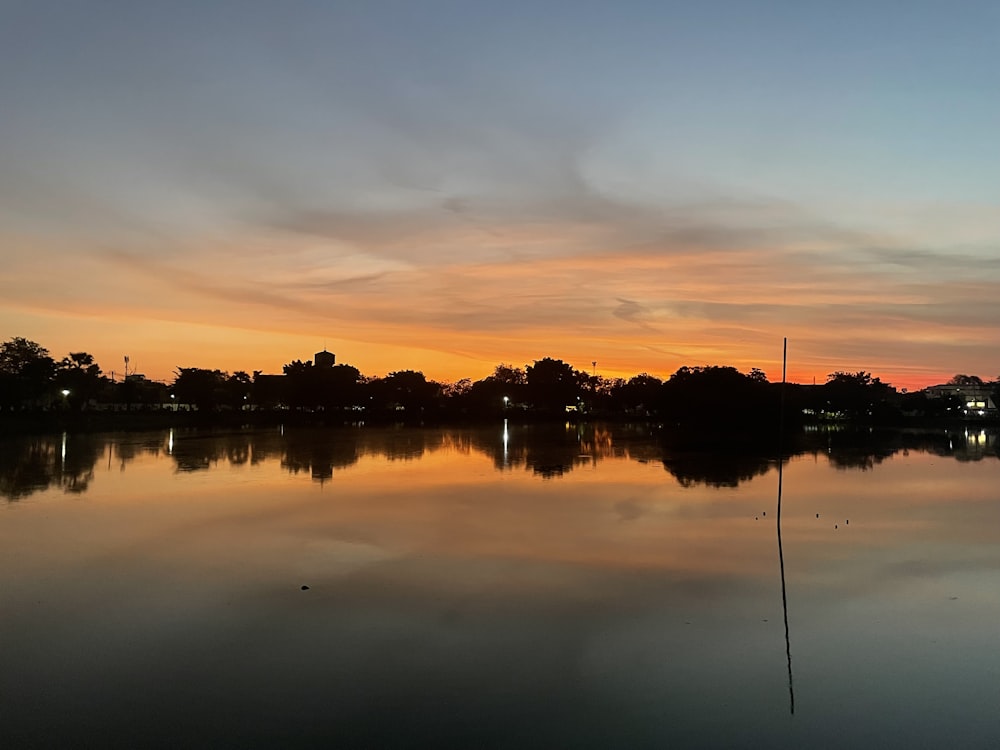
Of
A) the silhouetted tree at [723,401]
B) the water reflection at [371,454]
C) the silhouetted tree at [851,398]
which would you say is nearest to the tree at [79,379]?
the water reflection at [371,454]

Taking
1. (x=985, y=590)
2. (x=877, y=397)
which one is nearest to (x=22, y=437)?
(x=985, y=590)

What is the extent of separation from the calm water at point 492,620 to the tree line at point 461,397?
130 ft

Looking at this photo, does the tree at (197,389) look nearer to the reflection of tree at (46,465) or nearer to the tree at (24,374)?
the tree at (24,374)

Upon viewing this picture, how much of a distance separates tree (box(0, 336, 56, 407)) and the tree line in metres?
0.11

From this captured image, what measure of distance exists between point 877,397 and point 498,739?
153712mm

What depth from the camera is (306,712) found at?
7617 mm

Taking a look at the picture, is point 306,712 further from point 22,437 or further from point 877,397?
point 877,397

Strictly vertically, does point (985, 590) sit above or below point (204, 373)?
below

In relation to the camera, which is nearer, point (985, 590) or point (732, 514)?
point (985, 590)

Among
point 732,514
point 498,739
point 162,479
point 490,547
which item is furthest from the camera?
point 162,479

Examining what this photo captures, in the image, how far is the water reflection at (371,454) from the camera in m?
28.3

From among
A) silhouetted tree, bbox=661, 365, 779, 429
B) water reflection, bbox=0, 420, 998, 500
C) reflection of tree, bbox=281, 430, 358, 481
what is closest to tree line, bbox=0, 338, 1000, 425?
silhouetted tree, bbox=661, 365, 779, 429

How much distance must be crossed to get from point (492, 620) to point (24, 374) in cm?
7003

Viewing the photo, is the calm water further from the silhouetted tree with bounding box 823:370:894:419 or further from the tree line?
the silhouetted tree with bounding box 823:370:894:419
